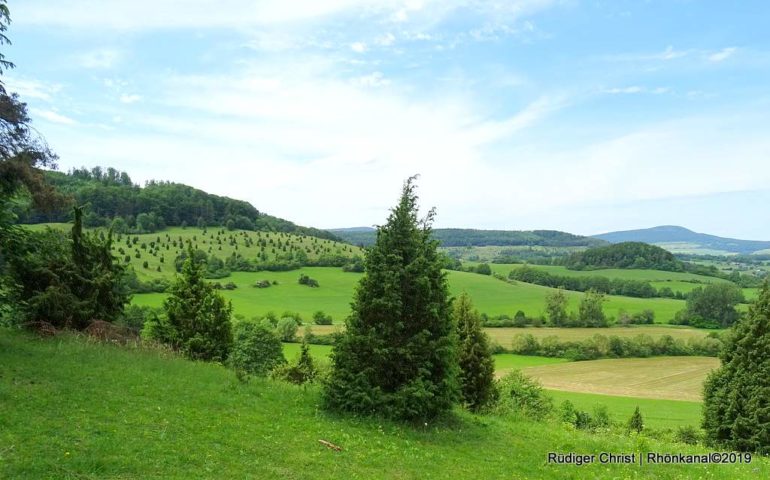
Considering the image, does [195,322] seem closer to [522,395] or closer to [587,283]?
[522,395]

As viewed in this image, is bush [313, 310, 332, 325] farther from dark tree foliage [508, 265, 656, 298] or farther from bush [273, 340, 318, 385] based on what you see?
dark tree foliage [508, 265, 656, 298]

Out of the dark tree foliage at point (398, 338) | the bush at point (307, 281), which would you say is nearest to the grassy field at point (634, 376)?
the dark tree foliage at point (398, 338)

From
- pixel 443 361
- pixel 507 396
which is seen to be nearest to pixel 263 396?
pixel 443 361

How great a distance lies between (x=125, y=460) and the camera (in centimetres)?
912

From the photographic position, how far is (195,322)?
22484 millimetres

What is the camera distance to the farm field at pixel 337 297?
8606 cm

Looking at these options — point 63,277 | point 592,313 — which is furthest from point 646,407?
point 63,277

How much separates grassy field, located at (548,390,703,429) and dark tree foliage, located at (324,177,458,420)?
1315 inches

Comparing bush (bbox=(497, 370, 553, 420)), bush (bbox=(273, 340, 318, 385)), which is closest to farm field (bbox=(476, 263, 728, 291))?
bush (bbox=(497, 370, 553, 420))

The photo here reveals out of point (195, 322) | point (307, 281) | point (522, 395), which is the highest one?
point (195, 322)

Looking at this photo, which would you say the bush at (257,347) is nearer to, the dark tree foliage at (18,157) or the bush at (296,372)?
the bush at (296,372)

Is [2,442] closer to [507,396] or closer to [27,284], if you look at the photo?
[27,284]

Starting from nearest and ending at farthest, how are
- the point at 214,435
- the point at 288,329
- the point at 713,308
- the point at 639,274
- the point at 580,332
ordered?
the point at 214,435 < the point at 288,329 < the point at 580,332 < the point at 713,308 < the point at 639,274

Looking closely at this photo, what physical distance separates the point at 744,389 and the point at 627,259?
15463cm
